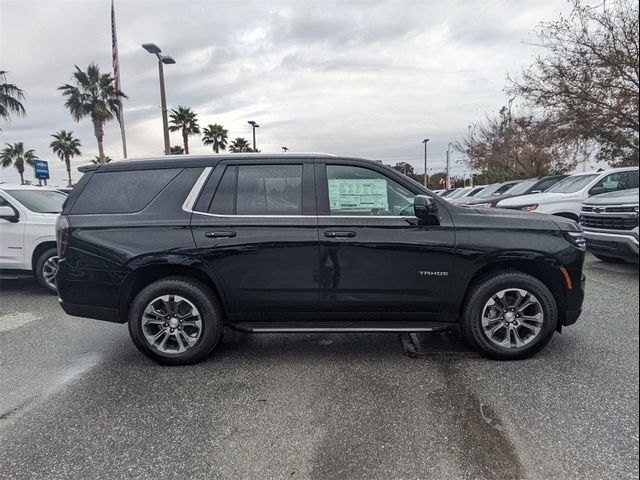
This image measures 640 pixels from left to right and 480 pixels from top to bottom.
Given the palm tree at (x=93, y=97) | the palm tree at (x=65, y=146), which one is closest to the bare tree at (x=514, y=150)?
the palm tree at (x=93, y=97)

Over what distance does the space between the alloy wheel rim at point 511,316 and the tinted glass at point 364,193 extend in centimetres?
109

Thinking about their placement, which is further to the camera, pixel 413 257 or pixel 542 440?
pixel 413 257

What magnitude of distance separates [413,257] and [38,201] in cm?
646

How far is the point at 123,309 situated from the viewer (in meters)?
3.78

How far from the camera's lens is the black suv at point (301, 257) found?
11.7 feet

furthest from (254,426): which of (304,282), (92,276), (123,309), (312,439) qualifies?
(92,276)

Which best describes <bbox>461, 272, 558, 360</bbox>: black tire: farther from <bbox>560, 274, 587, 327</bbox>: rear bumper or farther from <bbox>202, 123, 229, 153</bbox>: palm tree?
<bbox>202, 123, 229, 153</bbox>: palm tree

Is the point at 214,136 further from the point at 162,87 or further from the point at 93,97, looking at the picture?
the point at 162,87

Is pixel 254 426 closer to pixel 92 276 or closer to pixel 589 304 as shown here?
pixel 92 276

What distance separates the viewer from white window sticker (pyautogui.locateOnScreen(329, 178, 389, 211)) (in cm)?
369

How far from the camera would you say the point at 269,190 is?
375cm

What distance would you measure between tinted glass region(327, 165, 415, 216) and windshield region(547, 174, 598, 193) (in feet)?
24.9

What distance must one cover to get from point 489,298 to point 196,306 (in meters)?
2.58

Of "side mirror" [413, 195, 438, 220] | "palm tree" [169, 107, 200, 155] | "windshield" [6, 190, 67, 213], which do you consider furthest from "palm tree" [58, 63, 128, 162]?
"side mirror" [413, 195, 438, 220]
